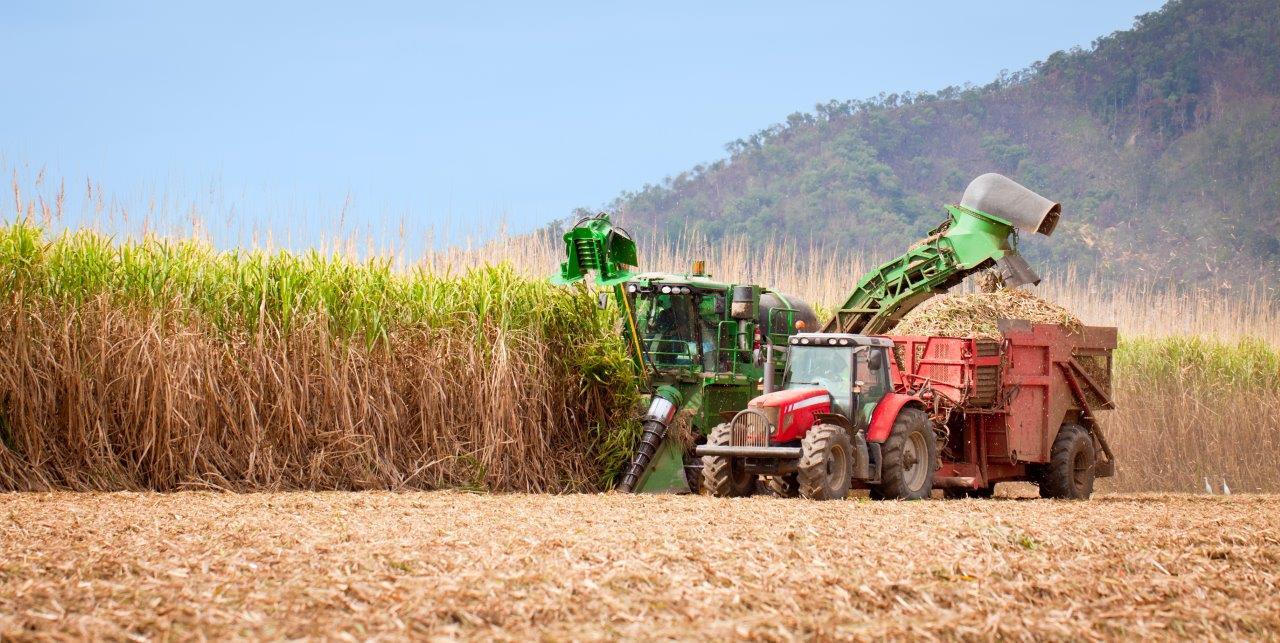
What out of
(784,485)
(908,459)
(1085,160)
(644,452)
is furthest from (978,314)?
(1085,160)

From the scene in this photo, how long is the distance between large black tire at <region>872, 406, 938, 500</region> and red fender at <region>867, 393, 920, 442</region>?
10 centimetres

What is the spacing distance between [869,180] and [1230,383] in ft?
136

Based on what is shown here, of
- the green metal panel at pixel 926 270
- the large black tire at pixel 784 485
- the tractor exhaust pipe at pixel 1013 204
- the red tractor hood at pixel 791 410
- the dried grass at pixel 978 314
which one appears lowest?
the large black tire at pixel 784 485

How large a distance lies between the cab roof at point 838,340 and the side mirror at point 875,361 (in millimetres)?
89

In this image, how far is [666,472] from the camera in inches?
510

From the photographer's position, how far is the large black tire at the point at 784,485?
11727 mm

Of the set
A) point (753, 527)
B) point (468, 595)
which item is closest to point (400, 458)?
point (753, 527)

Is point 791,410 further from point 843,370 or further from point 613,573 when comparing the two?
point 613,573

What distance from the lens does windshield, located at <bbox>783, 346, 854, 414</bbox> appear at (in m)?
11.9

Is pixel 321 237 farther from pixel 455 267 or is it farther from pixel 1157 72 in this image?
pixel 1157 72

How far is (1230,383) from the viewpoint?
66.5ft

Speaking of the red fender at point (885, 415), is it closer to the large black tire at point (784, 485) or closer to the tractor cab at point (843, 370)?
the tractor cab at point (843, 370)

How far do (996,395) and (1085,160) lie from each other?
54.7 m

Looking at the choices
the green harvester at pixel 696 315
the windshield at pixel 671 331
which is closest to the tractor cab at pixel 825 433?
the green harvester at pixel 696 315
